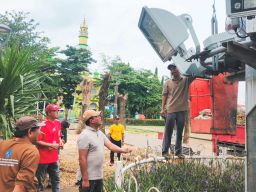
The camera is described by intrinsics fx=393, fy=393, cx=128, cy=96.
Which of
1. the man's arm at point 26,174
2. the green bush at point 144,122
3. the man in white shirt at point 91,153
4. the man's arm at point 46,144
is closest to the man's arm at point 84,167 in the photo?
the man in white shirt at point 91,153

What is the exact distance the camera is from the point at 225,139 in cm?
1267

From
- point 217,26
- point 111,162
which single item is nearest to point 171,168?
point 217,26

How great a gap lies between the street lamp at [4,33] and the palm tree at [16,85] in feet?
1.91

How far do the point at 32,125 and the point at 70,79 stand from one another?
69.2 feet

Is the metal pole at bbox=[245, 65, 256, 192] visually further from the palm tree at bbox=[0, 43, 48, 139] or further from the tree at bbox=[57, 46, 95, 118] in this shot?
the tree at bbox=[57, 46, 95, 118]

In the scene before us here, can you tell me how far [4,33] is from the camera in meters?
6.61

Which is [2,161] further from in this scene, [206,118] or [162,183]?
[206,118]

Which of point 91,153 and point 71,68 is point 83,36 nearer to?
point 71,68

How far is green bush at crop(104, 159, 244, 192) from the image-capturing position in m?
4.88

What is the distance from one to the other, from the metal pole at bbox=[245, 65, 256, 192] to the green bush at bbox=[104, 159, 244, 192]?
1.07m

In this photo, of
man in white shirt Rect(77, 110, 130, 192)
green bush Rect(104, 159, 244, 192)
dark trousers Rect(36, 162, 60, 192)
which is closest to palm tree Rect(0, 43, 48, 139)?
dark trousers Rect(36, 162, 60, 192)

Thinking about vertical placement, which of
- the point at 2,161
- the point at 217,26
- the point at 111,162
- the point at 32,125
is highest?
the point at 217,26

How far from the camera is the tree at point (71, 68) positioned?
24031mm

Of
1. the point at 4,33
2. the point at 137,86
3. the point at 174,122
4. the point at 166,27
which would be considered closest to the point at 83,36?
the point at 137,86
